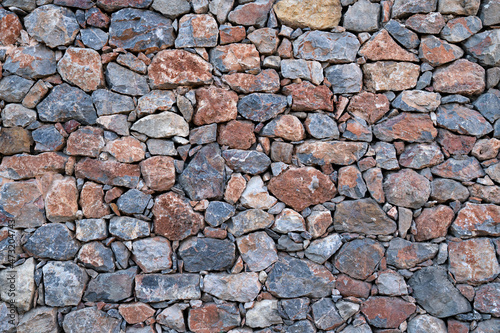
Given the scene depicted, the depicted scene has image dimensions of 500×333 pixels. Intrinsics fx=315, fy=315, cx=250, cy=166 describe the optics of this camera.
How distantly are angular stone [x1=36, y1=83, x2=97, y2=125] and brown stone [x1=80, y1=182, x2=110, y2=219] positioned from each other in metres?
0.50

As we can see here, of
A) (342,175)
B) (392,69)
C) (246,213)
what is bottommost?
(246,213)

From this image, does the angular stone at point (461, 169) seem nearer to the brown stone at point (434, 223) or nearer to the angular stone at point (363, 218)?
the brown stone at point (434, 223)

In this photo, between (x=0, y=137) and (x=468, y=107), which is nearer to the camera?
(x=0, y=137)

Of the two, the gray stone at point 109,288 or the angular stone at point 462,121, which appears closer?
the gray stone at point 109,288

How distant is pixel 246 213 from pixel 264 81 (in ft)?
3.37

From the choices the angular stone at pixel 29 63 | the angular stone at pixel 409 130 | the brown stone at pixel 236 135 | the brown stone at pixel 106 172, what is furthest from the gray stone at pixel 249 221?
the angular stone at pixel 29 63

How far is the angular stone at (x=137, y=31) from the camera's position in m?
2.38

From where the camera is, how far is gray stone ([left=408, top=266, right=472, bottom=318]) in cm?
239

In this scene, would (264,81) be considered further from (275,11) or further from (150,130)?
(150,130)

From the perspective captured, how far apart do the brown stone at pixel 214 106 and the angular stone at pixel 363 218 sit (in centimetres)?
112

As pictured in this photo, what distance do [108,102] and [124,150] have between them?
15.2 inches

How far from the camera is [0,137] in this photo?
2354 mm

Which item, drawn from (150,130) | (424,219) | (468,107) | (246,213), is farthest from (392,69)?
(150,130)

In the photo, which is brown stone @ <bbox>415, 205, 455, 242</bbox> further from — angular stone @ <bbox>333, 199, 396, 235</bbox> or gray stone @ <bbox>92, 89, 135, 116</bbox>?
gray stone @ <bbox>92, 89, 135, 116</bbox>
